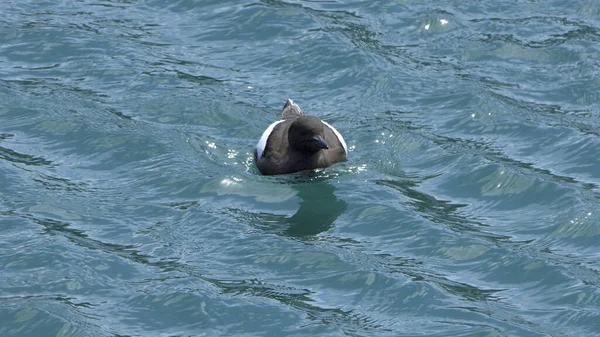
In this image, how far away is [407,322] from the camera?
10.9 m

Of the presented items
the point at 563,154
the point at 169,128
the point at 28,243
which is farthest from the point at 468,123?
the point at 28,243

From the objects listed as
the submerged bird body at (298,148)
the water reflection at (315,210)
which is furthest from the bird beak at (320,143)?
the water reflection at (315,210)

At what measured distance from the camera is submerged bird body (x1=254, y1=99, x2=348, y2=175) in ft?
45.3

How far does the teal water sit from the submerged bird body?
0.15 meters

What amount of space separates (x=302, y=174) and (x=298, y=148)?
279mm

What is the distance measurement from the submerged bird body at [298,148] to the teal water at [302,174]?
0.15m

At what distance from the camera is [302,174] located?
551 inches

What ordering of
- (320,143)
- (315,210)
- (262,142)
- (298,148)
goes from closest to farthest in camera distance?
1. (315,210)
2. (320,143)
3. (298,148)
4. (262,142)

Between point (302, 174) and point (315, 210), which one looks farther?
point (302, 174)

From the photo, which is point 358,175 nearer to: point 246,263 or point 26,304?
point 246,263

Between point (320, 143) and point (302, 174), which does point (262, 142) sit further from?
point (320, 143)

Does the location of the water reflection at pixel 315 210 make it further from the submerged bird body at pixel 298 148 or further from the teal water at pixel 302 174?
the submerged bird body at pixel 298 148

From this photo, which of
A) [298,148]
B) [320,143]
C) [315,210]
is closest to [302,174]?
[298,148]

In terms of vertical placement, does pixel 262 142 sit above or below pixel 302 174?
above
